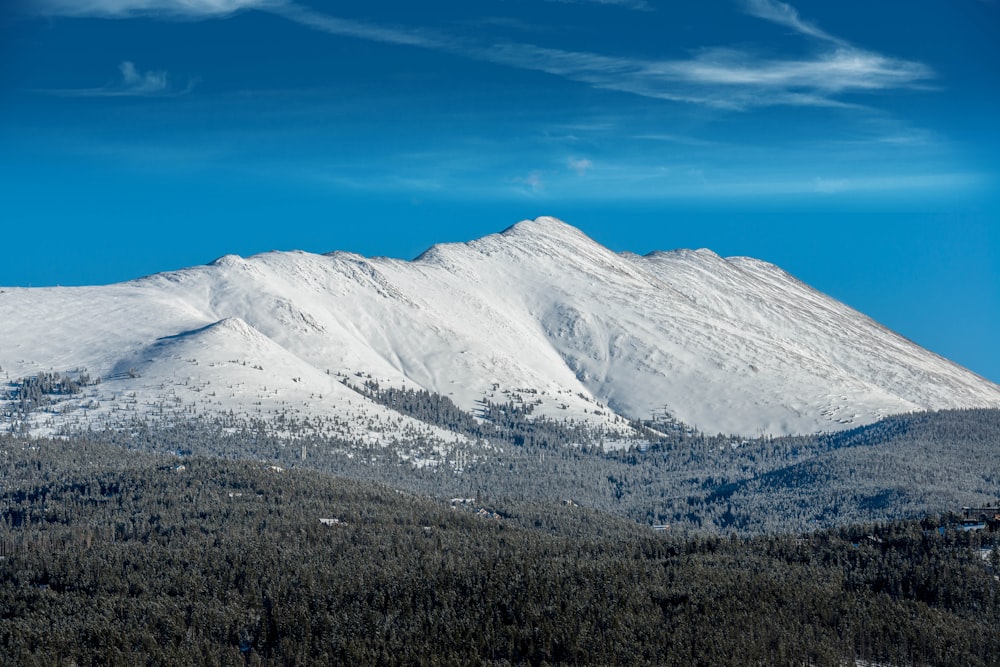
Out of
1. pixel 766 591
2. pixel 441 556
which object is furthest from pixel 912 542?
pixel 441 556

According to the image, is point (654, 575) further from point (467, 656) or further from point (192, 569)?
point (192, 569)

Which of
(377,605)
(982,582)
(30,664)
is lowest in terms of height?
(30,664)

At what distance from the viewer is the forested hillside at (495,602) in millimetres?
149000

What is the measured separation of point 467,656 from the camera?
490ft

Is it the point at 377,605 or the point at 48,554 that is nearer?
the point at 377,605

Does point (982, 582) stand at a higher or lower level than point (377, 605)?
higher

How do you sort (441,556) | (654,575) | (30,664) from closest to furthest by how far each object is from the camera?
(30,664), (654,575), (441,556)

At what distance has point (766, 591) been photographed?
541ft

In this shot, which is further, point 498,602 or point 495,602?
point 498,602

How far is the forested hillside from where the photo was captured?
489ft

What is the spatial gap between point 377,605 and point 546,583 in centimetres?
2377

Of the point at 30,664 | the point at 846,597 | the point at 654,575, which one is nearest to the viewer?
the point at 30,664

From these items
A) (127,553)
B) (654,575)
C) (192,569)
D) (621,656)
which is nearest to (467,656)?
(621,656)

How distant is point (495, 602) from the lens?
164875mm
